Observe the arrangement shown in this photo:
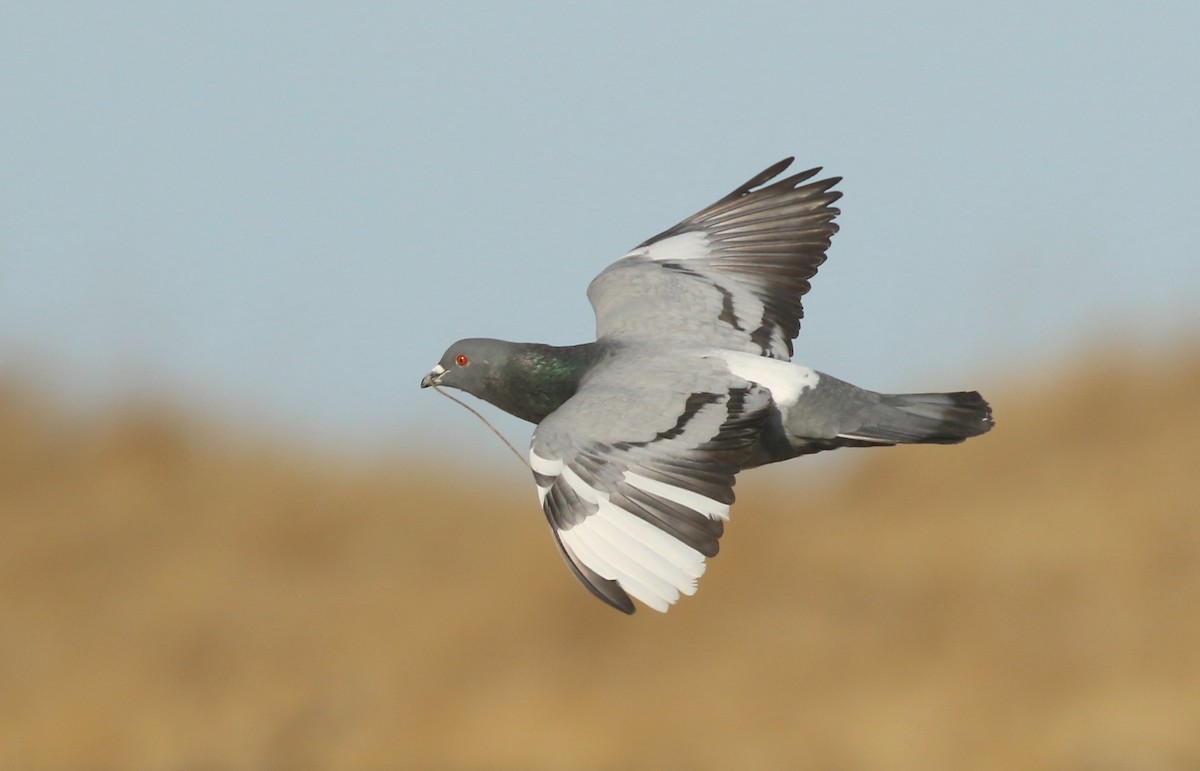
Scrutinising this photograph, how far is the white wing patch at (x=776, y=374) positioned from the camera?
645 cm

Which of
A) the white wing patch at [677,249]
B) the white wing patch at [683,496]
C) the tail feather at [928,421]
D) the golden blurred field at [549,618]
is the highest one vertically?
the white wing patch at [677,249]

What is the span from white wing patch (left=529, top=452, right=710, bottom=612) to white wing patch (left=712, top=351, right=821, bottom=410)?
910 millimetres

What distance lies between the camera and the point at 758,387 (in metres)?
6.28

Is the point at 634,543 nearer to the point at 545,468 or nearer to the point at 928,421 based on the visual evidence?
the point at 545,468

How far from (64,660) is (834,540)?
5.20 meters

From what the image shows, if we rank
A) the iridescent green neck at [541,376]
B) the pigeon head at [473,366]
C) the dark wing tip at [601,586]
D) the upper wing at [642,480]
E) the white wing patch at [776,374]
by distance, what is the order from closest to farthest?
the dark wing tip at [601,586] → the upper wing at [642,480] → the white wing patch at [776,374] → the iridescent green neck at [541,376] → the pigeon head at [473,366]

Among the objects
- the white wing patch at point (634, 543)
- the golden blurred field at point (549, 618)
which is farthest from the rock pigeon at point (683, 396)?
the golden blurred field at point (549, 618)

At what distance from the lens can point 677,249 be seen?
784cm

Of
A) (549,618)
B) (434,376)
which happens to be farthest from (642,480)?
(549,618)

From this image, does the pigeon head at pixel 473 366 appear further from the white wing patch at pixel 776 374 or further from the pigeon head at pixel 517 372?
the white wing patch at pixel 776 374

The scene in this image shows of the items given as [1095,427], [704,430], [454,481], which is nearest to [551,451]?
[704,430]

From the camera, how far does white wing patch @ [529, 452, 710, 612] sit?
5.41m

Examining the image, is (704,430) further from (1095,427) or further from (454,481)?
(1095,427)

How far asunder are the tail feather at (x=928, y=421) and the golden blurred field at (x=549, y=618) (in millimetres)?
4655
